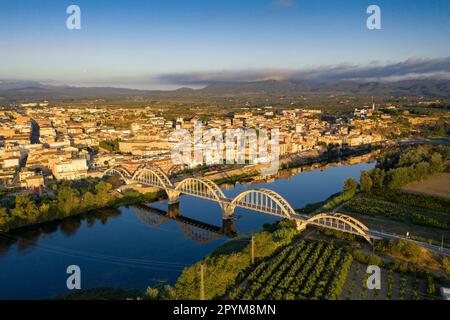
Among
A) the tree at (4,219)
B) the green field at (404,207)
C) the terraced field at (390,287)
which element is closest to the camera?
the terraced field at (390,287)

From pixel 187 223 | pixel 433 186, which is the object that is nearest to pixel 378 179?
pixel 433 186

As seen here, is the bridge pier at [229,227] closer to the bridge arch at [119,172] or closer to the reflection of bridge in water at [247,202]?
the reflection of bridge in water at [247,202]

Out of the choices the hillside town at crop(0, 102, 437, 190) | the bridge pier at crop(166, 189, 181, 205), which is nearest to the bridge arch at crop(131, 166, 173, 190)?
the bridge pier at crop(166, 189, 181, 205)

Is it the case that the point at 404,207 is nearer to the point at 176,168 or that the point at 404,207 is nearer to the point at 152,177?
the point at 152,177

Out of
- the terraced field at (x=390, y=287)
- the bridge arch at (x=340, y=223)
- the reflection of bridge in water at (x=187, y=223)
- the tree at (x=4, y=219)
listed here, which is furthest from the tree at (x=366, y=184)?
the tree at (x=4, y=219)
